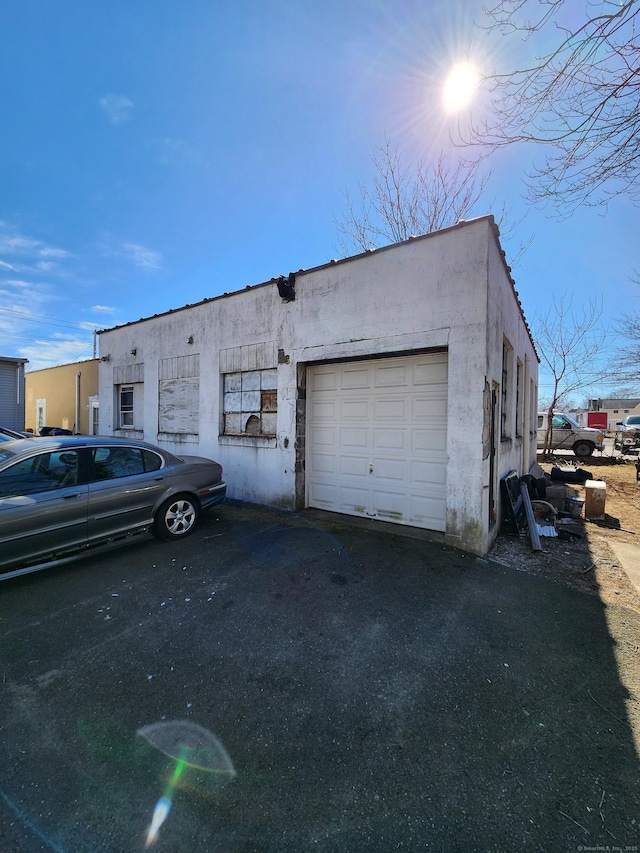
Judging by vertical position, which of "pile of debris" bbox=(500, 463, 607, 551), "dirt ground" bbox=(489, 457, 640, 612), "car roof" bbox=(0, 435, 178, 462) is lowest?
"dirt ground" bbox=(489, 457, 640, 612)

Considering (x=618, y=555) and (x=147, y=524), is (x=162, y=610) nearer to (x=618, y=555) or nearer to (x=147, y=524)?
(x=147, y=524)

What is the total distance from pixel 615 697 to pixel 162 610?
3.66 meters

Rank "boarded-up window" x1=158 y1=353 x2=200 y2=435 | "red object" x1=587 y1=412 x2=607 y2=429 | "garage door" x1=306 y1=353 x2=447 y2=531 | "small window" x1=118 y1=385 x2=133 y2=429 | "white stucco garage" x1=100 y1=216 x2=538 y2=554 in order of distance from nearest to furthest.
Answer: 1. "white stucco garage" x1=100 y1=216 x2=538 y2=554
2. "garage door" x1=306 y1=353 x2=447 y2=531
3. "boarded-up window" x1=158 y1=353 x2=200 y2=435
4. "small window" x1=118 y1=385 x2=133 y2=429
5. "red object" x1=587 y1=412 x2=607 y2=429

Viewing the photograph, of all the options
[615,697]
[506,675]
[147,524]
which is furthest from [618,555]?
[147,524]

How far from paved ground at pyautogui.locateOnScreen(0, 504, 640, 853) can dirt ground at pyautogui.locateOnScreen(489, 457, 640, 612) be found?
369 millimetres

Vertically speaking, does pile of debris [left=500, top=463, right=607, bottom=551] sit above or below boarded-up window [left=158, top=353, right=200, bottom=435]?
below

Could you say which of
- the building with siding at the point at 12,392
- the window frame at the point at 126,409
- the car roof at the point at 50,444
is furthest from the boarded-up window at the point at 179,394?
the building with siding at the point at 12,392

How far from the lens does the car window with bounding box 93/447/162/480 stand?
4.59m

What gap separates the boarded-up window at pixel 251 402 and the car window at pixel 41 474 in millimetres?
3459

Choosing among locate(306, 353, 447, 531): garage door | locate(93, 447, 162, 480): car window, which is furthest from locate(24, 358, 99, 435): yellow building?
locate(306, 353, 447, 531): garage door

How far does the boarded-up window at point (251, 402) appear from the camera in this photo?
717 cm

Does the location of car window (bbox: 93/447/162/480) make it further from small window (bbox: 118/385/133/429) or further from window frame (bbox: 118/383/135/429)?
small window (bbox: 118/385/133/429)

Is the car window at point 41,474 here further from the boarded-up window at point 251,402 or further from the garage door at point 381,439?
the garage door at point 381,439

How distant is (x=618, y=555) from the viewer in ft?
17.1
